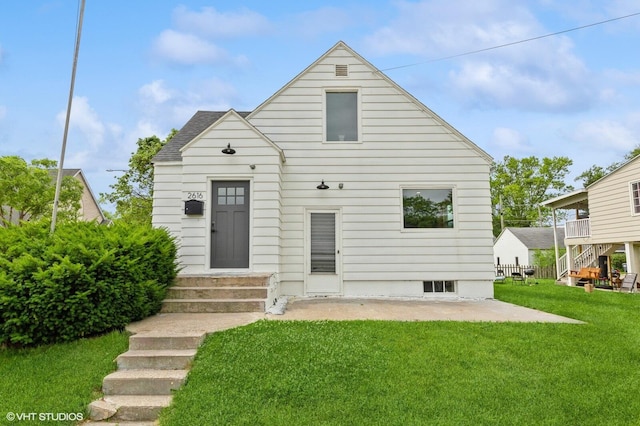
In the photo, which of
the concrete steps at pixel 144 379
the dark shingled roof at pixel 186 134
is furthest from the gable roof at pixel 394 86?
the concrete steps at pixel 144 379

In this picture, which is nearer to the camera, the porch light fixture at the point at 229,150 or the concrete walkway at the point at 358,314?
the concrete walkway at the point at 358,314

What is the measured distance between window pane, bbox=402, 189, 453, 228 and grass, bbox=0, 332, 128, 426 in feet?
20.2

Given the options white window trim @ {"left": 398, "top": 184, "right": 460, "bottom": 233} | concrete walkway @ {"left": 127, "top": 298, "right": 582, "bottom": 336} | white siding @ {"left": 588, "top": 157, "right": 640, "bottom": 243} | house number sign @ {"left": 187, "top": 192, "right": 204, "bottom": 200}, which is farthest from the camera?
white siding @ {"left": 588, "top": 157, "right": 640, "bottom": 243}

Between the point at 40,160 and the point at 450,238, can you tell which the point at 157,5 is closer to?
the point at 450,238

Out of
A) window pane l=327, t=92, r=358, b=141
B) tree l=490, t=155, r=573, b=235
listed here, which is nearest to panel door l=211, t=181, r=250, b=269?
window pane l=327, t=92, r=358, b=141

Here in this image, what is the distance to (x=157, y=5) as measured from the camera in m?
9.15

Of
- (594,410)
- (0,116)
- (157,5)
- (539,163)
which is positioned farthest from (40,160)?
(539,163)

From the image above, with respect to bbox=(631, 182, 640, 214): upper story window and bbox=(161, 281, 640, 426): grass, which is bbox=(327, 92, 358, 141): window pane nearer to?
bbox=(161, 281, 640, 426): grass

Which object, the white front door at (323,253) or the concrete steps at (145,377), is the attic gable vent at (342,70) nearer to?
the white front door at (323,253)

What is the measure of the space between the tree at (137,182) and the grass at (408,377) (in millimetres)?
16038

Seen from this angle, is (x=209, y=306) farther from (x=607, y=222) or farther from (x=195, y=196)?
(x=607, y=222)

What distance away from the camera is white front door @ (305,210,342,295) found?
7.80 m

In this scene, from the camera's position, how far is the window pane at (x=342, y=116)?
8219 mm

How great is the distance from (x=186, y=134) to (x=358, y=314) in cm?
670
